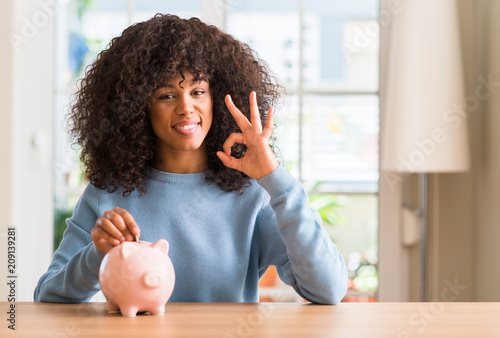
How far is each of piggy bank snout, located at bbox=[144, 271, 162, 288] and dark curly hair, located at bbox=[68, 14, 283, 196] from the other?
355 millimetres

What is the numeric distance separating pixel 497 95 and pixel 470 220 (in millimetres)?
483

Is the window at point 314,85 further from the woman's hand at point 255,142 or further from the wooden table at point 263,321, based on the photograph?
the wooden table at point 263,321

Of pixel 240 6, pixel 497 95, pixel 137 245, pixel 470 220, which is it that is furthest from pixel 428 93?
pixel 137 245

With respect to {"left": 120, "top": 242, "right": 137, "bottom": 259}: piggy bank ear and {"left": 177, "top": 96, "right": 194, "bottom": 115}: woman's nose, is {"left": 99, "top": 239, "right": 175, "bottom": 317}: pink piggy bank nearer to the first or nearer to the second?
{"left": 120, "top": 242, "right": 137, "bottom": 259}: piggy bank ear

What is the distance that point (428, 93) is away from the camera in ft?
7.36

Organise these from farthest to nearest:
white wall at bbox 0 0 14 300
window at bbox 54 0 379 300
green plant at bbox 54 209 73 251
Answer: green plant at bbox 54 209 73 251, window at bbox 54 0 379 300, white wall at bbox 0 0 14 300

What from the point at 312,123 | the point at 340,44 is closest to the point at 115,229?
the point at 312,123

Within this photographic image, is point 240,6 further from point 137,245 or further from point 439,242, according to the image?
point 137,245

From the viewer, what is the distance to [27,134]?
2.65 metres

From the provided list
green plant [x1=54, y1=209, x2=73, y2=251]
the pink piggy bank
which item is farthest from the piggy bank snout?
green plant [x1=54, y1=209, x2=73, y2=251]

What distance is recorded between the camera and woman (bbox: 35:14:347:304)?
119cm

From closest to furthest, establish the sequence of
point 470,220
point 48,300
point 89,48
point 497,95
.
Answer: point 48,300 → point 497,95 → point 470,220 → point 89,48

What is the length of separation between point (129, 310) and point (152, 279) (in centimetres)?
7

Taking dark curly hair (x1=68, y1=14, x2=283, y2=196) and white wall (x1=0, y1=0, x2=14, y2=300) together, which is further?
white wall (x1=0, y1=0, x2=14, y2=300)
